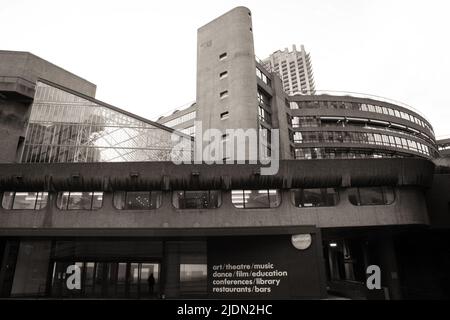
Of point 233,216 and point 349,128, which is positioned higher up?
point 349,128

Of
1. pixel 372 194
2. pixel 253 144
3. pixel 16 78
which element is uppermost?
pixel 16 78

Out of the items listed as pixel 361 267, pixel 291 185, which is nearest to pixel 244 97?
pixel 291 185

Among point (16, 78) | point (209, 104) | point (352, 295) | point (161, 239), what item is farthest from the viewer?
point (209, 104)

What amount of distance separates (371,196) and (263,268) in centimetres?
948

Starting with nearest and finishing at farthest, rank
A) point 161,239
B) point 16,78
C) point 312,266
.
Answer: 1. point 312,266
2. point 161,239
3. point 16,78

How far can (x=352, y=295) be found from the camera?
77.8 feet

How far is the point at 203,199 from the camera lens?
22250 mm

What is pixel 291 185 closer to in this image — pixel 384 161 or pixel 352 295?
pixel 384 161

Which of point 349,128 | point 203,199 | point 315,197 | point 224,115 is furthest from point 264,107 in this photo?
point 203,199

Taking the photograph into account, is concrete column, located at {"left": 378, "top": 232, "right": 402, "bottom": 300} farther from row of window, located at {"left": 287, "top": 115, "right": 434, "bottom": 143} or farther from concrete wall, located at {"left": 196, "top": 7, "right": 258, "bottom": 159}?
row of window, located at {"left": 287, "top": 115, "right": 434, "bottom": 143}

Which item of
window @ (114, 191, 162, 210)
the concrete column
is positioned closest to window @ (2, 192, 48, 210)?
window @ (114, 191, 162, 210)

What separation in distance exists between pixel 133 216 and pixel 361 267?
19.7m

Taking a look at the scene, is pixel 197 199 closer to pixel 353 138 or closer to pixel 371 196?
pixel 371 196

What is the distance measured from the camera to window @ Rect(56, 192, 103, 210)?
2234 cm
